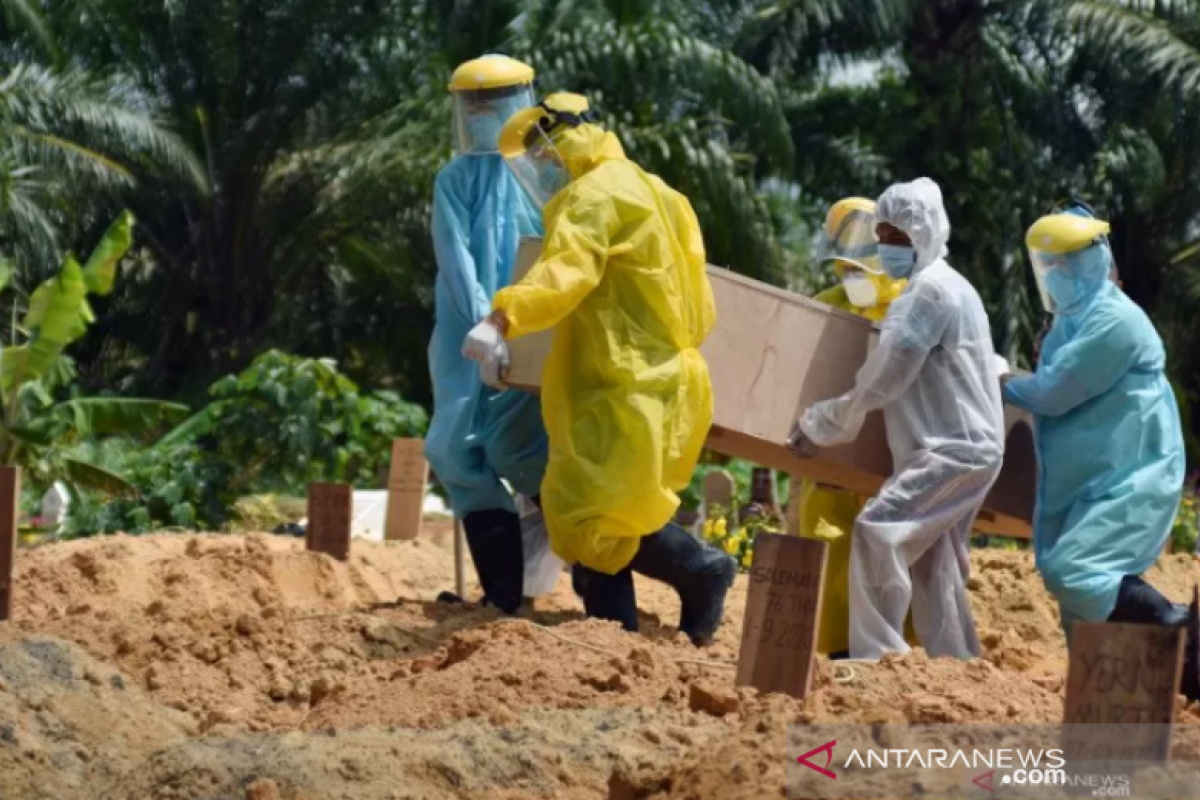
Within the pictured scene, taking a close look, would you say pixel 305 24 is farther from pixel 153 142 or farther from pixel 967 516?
pixel 967 516

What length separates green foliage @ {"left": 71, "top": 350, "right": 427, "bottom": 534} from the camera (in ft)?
43.9

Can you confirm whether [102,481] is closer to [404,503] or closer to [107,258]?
[107,258]

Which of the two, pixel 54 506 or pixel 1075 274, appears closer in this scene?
pixel 1075 274

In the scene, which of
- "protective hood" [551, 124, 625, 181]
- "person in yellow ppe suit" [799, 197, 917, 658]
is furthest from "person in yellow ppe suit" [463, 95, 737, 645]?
"person in yellow ppe suit" [799, 197, 917, 658]

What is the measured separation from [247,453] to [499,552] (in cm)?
569

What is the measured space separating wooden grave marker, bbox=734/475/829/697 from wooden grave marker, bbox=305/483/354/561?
4.13 meters

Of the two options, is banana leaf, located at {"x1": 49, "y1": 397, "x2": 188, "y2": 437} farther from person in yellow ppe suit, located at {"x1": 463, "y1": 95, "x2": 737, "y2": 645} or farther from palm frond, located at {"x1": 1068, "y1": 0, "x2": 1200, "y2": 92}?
palm frond, located at {"x1": 1068, "y1": 0, "x2": 1200, "y2": 92}

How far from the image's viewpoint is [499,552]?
823 cm

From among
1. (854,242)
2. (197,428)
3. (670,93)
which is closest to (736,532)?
(854,242)

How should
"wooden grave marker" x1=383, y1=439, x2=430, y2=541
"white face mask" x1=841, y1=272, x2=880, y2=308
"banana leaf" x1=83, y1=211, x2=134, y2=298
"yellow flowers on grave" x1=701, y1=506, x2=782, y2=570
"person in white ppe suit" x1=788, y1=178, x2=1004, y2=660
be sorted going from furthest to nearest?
1. "banana leaf" x1=83, y1=211, x2=134, y2=298
2. "yellow flowers on grave" x1=701, y1=506, x2=782, y2=570
3. "wooden grave marker" x1=383, y1=439, x2=430, y2=541
4. "white face mask" x1=841, y1=272, x2=880, y2=308
5. "person in white ppe suit" x1=788, y1=178, x2=1004, y2=660

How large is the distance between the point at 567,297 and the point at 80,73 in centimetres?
1177

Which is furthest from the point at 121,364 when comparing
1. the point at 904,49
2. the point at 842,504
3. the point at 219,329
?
the point at 842,504

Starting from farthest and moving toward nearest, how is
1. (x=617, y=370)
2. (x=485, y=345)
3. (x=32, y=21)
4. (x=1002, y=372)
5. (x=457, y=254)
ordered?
(x=32, y=21) → (x=457, y=254) → (x=1002, y=372) → (x=617, y=370) → (x=485, y=345)

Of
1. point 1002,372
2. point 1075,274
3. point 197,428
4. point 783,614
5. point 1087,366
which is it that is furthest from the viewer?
point 197,428
